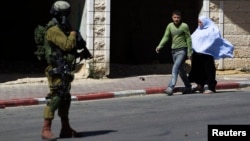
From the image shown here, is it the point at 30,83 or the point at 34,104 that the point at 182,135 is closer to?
the point at 34,104

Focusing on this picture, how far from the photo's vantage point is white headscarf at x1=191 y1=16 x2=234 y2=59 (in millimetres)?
15648

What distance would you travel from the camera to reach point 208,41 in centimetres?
1571

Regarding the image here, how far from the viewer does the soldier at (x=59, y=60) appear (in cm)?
967

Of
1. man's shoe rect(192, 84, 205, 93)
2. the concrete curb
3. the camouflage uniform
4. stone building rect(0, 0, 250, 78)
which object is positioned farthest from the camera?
stone building rect(0, 0, 250, 78)

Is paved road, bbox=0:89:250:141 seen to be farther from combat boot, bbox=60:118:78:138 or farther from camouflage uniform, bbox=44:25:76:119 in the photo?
camouflage uniform, bbox=44:25:76:119

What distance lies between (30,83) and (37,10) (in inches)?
191

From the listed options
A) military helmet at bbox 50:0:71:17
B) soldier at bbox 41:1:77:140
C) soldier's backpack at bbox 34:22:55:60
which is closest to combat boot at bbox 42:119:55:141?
soldier at bbox 41:1:77:140

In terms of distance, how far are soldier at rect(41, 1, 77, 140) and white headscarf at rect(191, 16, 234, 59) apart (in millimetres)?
6251

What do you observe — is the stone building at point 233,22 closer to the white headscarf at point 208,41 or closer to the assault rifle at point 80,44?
the white headscarf at point 208,41

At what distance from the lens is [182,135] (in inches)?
401

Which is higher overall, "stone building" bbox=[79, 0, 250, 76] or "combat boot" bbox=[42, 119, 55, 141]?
"stone building" bbox=[79, 0, 250, 76]

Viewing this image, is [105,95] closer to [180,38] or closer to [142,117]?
[180,38]

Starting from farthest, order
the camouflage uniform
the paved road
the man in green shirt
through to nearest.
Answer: the man in green shirt < the paved road < the camouflage uniform

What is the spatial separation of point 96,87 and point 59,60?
708cm
